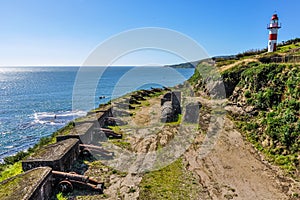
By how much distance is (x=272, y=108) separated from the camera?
1903cm

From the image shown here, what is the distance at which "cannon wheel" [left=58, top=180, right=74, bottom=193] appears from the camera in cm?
1107

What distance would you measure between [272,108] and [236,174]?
915cm

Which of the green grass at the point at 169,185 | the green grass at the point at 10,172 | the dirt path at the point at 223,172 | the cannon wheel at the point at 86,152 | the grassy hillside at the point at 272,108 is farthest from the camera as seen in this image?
the cannon wheel at the point at 86,152

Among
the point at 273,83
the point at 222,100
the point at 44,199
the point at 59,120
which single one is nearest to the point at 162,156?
the point at 44,199

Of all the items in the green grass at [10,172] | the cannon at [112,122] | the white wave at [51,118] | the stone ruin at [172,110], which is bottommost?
the white wave at [51,118]

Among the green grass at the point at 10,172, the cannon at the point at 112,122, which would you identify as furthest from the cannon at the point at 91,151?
the cannon at the point at 112,122

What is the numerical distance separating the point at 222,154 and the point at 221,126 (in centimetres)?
552

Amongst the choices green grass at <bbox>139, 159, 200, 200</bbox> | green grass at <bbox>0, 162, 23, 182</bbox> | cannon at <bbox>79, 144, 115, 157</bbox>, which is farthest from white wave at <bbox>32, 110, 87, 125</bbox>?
green grass at <bbox>139, 159, 200, 200</bbox>

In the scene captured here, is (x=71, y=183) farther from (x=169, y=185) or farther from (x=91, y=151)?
(x=169, y=185)

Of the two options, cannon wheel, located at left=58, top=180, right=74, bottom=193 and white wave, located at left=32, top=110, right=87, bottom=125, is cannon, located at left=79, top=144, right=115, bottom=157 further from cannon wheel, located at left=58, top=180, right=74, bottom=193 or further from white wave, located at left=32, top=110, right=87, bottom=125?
white wave, located at left=32, top=110, right=87, bottom=125

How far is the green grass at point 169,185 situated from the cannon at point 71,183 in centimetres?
238

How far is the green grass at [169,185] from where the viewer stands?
10.7 metres

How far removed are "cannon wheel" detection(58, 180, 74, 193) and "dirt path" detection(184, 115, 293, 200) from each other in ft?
22.7

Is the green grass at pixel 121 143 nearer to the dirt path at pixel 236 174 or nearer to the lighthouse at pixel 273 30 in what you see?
the dirt path at pixel 236 174
